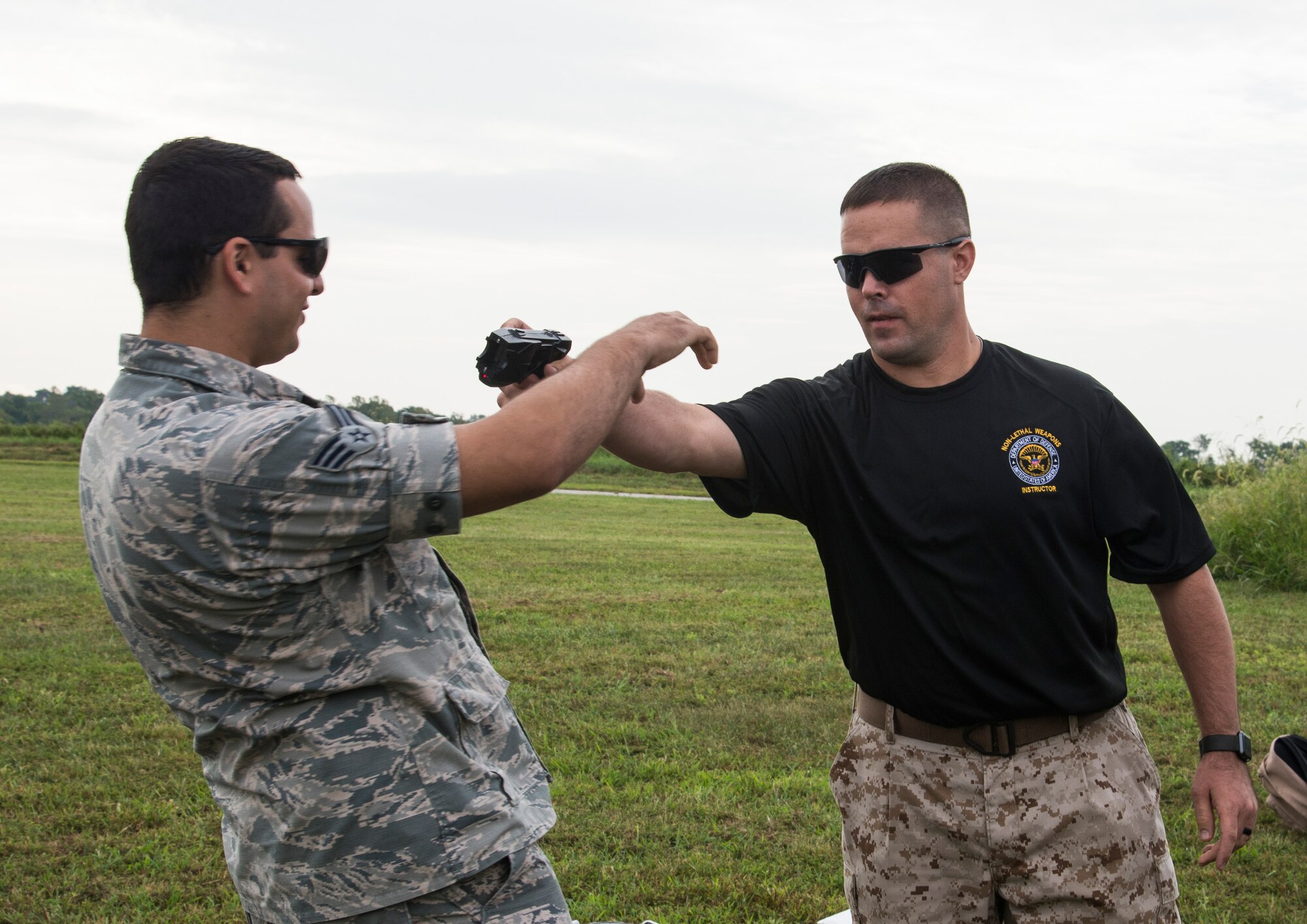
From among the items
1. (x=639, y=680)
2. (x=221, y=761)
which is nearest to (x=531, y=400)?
(x=221, y=761)

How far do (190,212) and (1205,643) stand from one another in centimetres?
282

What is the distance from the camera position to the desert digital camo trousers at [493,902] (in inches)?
86.7

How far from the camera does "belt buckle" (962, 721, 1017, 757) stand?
299 centimetres

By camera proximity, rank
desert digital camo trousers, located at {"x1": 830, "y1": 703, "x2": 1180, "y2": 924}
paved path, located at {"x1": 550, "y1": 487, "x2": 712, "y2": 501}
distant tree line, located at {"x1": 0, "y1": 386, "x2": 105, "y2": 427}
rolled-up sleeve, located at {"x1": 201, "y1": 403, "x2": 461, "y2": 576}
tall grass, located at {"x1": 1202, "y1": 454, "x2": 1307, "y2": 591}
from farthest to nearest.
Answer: distant tree line, located at {"x1": 0, "y1": 386, "x2": 105, "y2": 427}
paved path, located at {"x1": 550, "y1": 487, "x2": 712, "y2": 501}
tall grass, located at {"x1": 1202, "y1": 454, "x2": 1307, "y2": 591}
desert digital camo trousers, located at {"x1": 830, "y1": 703, "x2": 1180, "y2": 924}
rolled-up sleeve, located at {"x1": 201, "y1": 403, "x2": 461, "y2": 576}

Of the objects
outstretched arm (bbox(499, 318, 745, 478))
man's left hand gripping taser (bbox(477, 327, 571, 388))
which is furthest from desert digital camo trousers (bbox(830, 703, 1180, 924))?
man's left hand gripping taser (bbox(477, 327, 571, 388))

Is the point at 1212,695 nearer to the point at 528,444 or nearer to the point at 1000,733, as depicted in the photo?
the point at 1000,733

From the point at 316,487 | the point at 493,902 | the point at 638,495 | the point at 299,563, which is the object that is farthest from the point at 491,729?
the point at 638,495

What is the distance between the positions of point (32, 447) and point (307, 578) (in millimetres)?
40989

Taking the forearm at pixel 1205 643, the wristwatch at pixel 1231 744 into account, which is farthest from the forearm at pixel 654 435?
the wristwatch at pixel 1231 744

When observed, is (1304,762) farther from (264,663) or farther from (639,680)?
(264,663)

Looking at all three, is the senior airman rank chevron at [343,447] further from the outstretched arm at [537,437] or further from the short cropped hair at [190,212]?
the short cropped hair at [190,212]

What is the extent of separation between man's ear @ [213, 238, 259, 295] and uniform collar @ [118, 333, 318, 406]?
5.6 inches

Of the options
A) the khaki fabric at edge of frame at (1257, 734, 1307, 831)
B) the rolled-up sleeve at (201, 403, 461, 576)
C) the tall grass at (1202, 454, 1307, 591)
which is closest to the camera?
the rolled-up sleeve at (201, 403, 461, 576)

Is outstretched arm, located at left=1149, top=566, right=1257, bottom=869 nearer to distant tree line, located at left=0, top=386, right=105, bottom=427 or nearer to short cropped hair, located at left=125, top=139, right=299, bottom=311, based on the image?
short cropped hair, located at left=125, top=139, right=299, bottom=311
